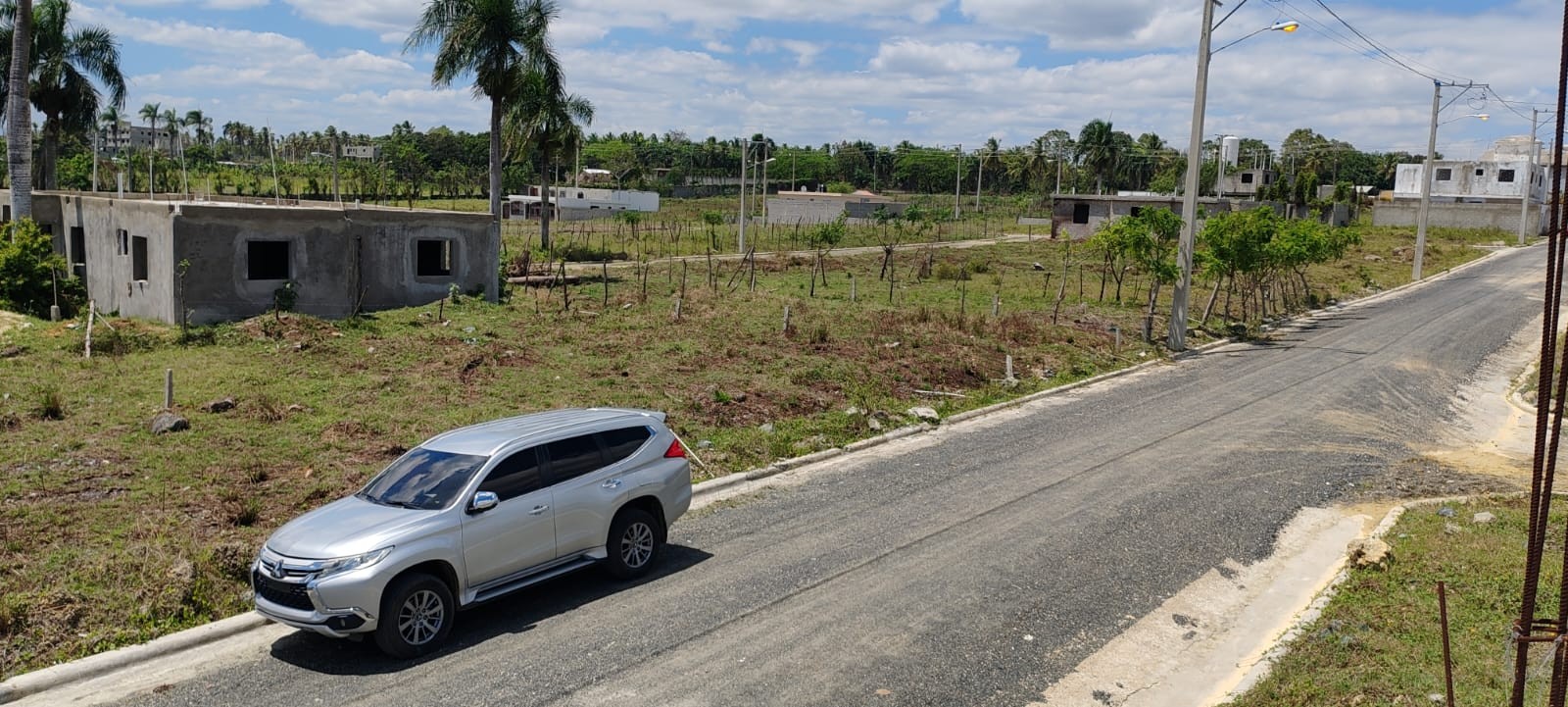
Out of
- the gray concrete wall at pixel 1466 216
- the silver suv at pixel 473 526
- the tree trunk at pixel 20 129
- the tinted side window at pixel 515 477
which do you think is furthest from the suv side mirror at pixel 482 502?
the gray concrete wall at pixel 1466 216

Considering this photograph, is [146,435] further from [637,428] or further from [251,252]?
[251,252]

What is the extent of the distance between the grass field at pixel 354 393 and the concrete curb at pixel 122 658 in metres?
0.24

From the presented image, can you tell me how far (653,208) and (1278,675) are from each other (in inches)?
4125

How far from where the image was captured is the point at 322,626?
9430mm

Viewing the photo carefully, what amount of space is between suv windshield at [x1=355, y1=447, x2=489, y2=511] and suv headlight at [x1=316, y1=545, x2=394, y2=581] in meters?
0.89

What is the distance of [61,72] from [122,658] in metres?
46.3

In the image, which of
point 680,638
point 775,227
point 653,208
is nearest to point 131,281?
point 680,638

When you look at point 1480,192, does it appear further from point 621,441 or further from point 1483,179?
point 621,441

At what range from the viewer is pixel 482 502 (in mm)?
10406

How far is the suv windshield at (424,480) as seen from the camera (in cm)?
1058

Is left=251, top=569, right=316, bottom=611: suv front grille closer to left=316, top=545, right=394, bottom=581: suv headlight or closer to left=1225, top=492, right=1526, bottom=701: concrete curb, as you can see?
left=316, top=545, right=394, bottom=581: suv headlight

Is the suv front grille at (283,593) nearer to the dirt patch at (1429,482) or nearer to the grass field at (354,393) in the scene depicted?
the grass field at (354,393)

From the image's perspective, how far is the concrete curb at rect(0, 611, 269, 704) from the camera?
362 inches

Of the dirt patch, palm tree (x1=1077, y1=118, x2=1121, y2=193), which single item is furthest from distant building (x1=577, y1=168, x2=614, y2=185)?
the dirt patch
